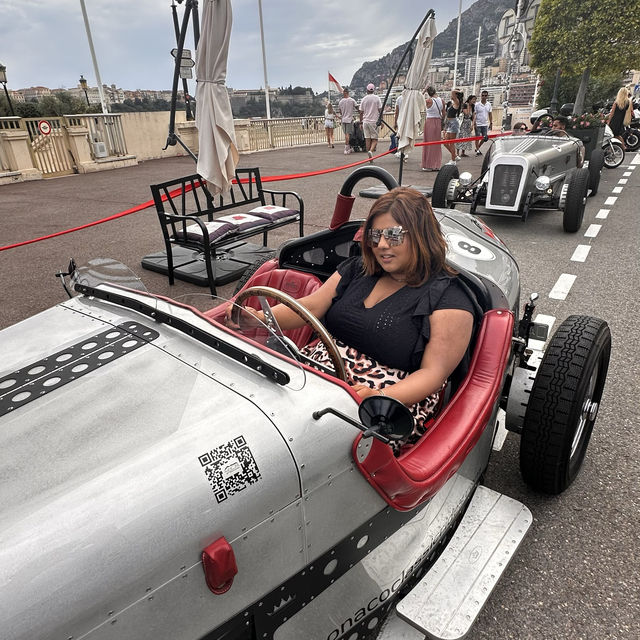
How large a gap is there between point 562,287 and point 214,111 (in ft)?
12.7

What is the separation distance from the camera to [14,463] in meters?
1.06

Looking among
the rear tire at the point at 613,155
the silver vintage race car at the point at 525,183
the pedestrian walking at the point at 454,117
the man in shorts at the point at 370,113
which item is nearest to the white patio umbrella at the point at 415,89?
the silver vintage race car at the point at 525,183

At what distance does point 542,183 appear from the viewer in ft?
22.0

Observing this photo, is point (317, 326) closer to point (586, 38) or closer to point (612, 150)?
point (612, 150)

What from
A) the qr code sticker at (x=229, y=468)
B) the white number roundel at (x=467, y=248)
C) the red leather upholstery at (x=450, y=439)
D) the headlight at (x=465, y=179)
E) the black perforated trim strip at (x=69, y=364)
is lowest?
the headlight at (x=465, y=179)

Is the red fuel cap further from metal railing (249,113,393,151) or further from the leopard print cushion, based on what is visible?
metal railing (249,113,393,151)

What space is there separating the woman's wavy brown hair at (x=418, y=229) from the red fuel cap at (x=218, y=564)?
1.22 meters

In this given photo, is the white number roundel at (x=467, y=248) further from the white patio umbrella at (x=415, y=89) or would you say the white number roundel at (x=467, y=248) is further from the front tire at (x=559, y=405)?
the white patio umbrella at (x=415, y=89)

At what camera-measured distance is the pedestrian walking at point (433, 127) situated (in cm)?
1134

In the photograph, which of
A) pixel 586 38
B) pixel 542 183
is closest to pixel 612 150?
pixel 586 38

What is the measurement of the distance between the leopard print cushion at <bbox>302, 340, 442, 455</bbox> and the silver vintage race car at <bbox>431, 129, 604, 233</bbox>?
18.5 ft

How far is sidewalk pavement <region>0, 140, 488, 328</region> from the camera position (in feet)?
16.4

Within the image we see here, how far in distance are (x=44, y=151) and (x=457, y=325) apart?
14017 mm

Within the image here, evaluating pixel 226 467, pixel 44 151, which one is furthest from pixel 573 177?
pixel 44 151
